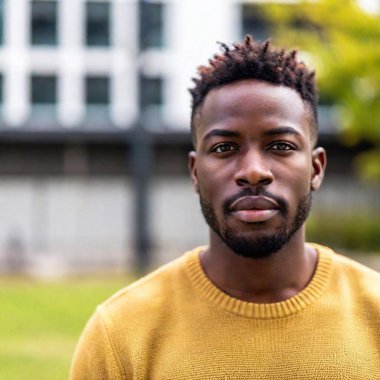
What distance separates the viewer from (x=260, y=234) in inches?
92.8

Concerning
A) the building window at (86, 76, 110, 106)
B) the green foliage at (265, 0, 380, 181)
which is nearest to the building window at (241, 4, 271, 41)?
the building window at (86, 76, 110, 106)

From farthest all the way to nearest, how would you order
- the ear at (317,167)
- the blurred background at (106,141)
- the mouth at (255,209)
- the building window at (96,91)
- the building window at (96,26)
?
the building window at (96,26) < the building window at (96,91) < the blurred background at (106,141) < the ear at (317,167) < the mouth at (255,209)

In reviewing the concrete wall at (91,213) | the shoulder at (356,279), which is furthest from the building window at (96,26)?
the shoulder at (356,279)

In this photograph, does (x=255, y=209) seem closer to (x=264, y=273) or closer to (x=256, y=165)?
(x=256, y=165)

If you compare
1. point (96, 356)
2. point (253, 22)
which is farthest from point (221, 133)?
point (253, 22)

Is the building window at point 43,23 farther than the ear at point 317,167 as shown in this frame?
Yes

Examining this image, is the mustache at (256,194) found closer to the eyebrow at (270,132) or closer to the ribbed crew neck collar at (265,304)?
the eyebrow at (270,132)

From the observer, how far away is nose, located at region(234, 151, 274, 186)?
2334 mm

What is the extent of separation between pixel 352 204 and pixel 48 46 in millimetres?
11842

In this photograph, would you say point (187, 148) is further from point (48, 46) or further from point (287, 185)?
point (287, 185)

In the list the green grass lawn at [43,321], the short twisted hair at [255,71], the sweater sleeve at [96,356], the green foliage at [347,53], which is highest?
the green foliage at [347,53]

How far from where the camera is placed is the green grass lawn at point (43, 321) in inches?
317

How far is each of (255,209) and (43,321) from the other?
883 centimetres

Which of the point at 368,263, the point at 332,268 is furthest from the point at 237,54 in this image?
the point at 368,263
